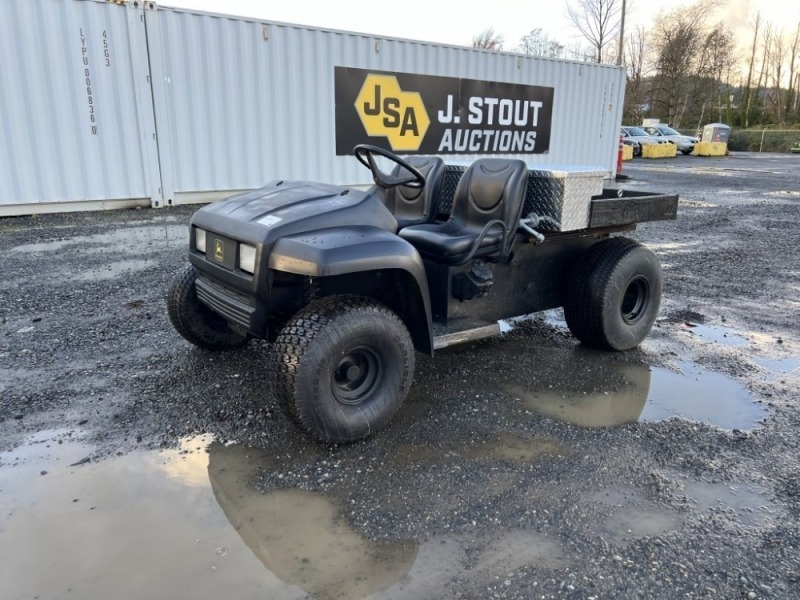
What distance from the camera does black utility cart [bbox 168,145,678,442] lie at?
2789mm

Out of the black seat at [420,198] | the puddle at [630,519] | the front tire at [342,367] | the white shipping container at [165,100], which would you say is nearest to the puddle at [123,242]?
the white shipping container at [165,100]

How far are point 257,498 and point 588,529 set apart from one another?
4.41 feet

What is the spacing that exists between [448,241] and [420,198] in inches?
31.2

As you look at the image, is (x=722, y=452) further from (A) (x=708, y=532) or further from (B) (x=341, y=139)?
(B) (x=341, y=139)

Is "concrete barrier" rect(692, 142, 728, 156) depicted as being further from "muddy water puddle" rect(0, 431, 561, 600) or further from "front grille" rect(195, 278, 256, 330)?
"muddy water puddle" rect(0, 431, 561, 600)

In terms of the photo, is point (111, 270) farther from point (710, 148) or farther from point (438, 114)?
point (710, 148)

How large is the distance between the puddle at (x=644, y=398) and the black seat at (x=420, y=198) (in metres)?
1.26

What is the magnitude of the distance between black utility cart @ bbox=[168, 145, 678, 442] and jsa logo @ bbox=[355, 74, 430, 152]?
6.74 meters

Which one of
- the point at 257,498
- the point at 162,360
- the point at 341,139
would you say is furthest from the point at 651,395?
the point at 341,139

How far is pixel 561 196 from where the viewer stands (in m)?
3.72

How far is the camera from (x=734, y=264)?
7031mm

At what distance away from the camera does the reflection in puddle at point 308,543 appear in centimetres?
214

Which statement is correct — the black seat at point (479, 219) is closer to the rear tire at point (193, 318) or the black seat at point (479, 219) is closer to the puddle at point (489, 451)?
the puddle at point (489, 451)

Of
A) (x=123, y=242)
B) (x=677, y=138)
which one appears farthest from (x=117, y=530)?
(x=677, y=138)
